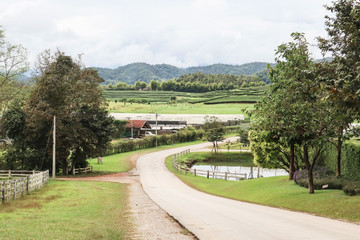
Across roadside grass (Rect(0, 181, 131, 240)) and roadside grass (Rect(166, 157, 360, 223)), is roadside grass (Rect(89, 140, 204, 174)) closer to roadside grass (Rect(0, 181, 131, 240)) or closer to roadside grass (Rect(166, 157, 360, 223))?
roadside grass (Rect(166, 157, 360, 223))

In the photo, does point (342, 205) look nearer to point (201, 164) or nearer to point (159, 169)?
point (159, 169)

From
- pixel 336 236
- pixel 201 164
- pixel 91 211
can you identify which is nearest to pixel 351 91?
pixel 336 236

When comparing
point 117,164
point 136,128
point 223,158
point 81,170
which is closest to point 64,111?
point 81,170

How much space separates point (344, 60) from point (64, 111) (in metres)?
38.8

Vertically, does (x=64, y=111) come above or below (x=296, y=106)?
above

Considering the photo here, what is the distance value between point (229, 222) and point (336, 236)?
172 inches

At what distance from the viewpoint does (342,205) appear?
60.4 ft

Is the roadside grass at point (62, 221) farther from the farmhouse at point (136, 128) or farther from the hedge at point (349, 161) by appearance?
the farmhouse at point (136, 128)

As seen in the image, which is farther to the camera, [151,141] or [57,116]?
[151,141]

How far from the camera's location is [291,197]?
75.1ft

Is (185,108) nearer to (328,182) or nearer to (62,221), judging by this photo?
(328,182)

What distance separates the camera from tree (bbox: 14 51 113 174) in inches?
1821

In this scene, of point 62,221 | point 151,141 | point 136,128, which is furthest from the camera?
point 136,128

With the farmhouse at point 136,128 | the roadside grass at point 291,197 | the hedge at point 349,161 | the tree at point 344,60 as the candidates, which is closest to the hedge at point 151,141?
the farmhouse at point 136,128
